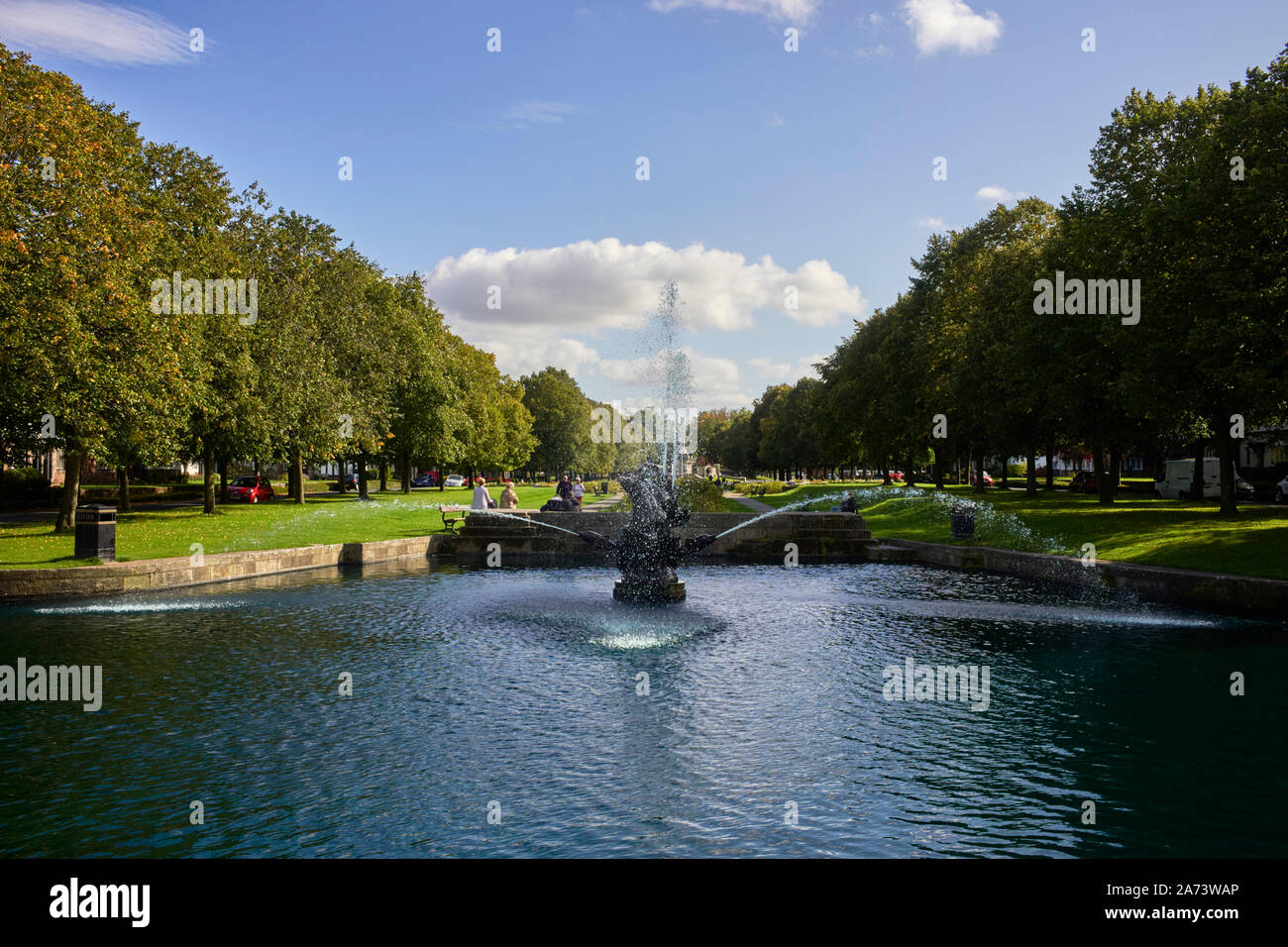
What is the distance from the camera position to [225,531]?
28.2m

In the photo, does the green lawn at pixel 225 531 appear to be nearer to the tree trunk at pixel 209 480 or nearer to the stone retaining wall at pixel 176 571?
the tree trunk at pixel 209 480

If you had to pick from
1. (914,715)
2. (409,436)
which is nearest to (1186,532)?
(914,715)

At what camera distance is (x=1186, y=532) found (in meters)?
25.5

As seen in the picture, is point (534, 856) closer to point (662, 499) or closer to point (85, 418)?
point (662, 499)

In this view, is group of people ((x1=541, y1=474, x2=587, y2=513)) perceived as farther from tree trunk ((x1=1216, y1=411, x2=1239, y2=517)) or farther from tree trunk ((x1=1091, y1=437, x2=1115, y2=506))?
tree trunk ((x1=1091, y1=437, x2=1115, y2=506))

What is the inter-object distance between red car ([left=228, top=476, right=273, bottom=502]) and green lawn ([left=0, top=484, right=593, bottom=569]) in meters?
5.88

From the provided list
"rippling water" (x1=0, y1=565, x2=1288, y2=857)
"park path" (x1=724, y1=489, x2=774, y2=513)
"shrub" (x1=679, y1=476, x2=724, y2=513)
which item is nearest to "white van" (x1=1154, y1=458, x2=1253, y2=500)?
"park path" (x1=724, y1=489, x2=774, y2=513)

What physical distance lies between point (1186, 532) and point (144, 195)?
3745cm

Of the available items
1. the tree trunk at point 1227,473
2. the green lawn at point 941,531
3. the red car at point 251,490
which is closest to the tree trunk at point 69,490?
the green lawn at point 941,531

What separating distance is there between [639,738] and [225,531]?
77.0 ft

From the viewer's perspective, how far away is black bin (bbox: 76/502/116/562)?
67.1 ft

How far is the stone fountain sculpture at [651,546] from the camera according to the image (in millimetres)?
18625

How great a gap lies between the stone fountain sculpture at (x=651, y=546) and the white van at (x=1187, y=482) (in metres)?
38.8
